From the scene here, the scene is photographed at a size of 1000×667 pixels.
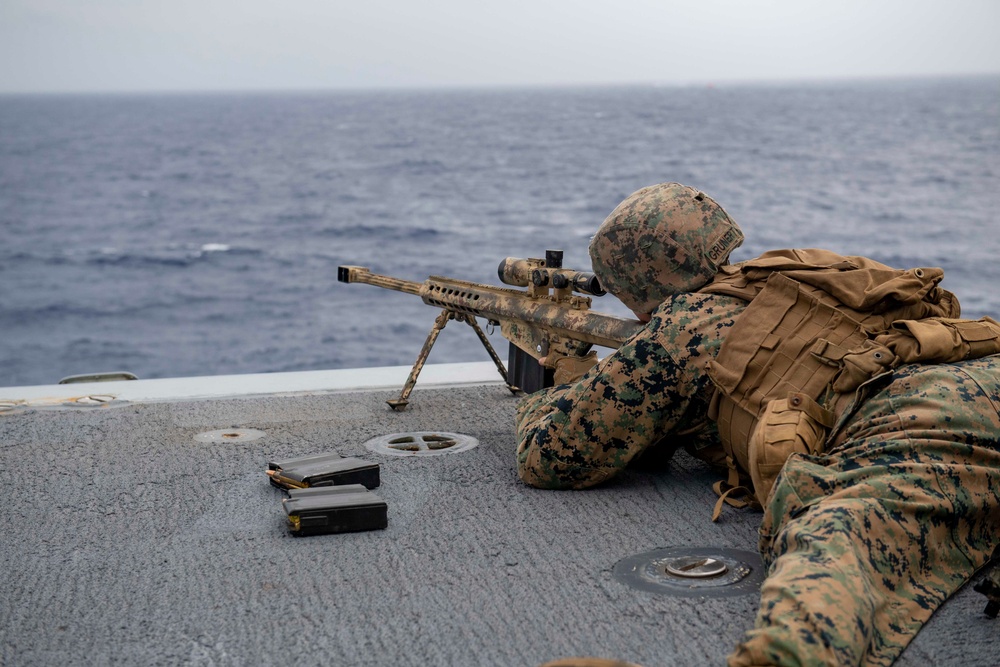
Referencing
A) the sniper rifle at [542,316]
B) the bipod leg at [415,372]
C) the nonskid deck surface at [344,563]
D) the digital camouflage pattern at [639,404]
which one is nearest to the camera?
the nonskid deck surface at [344,563]

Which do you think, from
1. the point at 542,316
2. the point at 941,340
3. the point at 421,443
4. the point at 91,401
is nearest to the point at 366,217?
the point at 91,401

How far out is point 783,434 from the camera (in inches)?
114

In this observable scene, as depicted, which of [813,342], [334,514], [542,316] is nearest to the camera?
[813,342]

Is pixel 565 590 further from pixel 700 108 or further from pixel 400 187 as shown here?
pixel 700 108

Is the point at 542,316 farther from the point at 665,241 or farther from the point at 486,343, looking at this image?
the point at 665,241

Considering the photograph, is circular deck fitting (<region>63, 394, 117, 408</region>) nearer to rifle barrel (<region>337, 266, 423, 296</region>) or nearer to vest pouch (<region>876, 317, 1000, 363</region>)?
rifle barrel (<region>337, 266, 423, 296</region>)

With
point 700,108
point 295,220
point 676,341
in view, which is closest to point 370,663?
point 676,341

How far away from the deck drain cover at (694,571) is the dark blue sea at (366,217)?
13.7m

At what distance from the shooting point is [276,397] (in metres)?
5.32

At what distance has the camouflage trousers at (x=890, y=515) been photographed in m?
2.29

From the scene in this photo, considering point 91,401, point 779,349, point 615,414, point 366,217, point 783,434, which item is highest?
point 779,349

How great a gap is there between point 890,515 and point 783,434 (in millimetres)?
417

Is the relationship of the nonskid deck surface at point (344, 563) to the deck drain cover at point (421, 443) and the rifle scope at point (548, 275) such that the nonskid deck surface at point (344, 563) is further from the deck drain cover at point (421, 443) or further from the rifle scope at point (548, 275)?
the rifle scope at point (548, 275)

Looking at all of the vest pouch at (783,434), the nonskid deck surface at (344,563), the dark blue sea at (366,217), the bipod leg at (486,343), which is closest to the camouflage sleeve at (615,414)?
the nonskid deck surface at (344,563)
